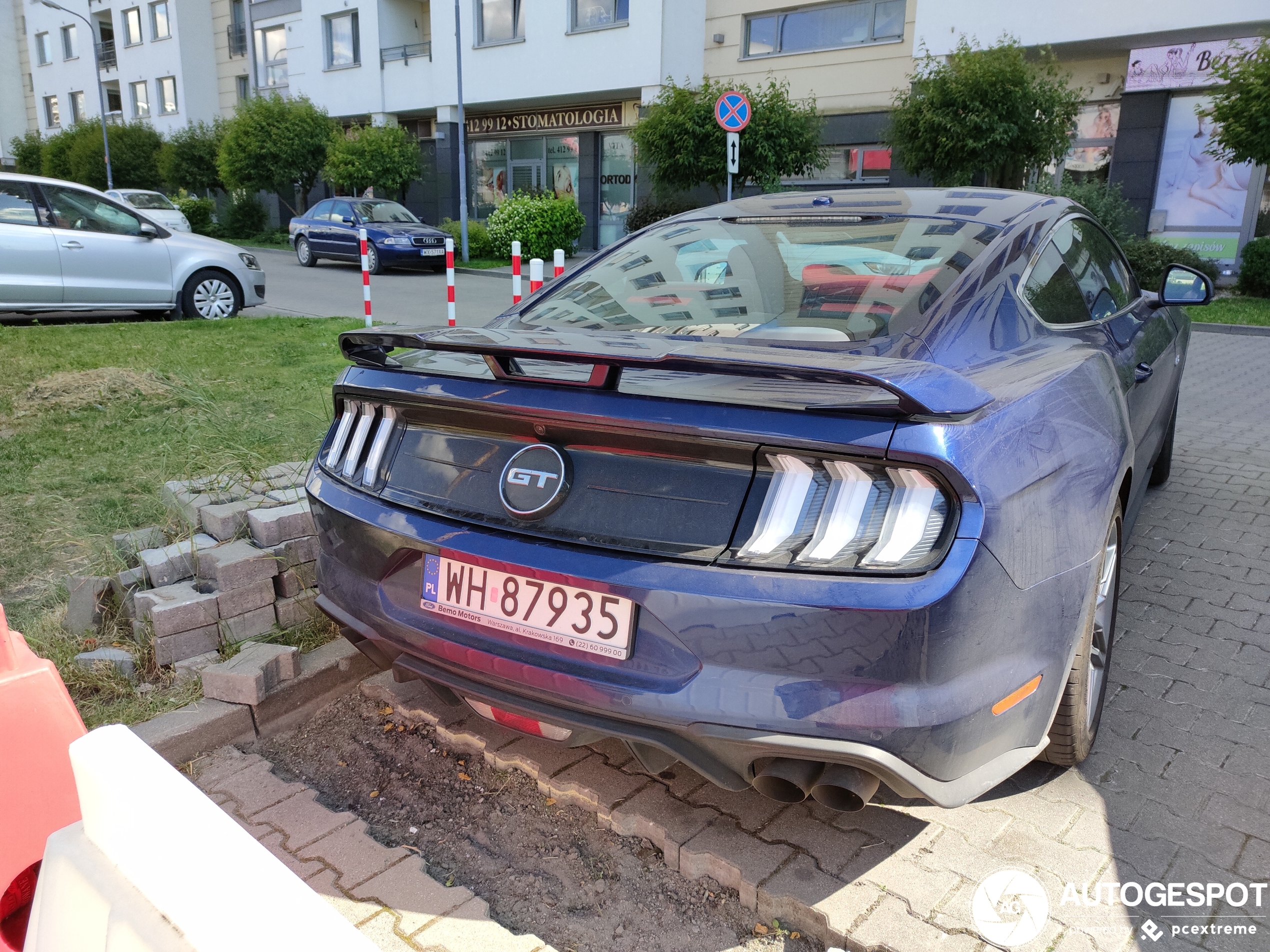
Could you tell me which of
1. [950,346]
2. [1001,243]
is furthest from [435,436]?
[1001,243]

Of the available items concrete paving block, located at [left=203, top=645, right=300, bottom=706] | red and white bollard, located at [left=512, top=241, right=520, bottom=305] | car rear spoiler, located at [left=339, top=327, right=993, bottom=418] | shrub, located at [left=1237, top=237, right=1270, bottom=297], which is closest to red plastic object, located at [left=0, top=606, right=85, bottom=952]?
car rear spoiler, located at [left=339, top=327, right=993, bottom=418]

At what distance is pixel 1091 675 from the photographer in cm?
262

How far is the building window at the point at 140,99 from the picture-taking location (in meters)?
41.0

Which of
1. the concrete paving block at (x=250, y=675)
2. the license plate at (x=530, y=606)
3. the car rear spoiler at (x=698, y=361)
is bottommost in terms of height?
the concrete paving block at (x=250, y=675)

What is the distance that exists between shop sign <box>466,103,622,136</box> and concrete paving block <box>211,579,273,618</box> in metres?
24.0

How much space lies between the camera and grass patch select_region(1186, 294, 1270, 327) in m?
12.6

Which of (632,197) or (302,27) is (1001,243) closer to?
(632,197)

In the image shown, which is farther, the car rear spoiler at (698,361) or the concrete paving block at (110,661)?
the concrete paving block at (110,661)

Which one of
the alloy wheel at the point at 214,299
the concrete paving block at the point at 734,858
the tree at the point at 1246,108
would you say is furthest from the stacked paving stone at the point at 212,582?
the tree at the point at 1246,108

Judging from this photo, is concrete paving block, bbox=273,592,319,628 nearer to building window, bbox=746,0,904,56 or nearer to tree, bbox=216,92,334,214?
building window, bbox=746,0,904,56

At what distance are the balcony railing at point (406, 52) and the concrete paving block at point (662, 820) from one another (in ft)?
96.2

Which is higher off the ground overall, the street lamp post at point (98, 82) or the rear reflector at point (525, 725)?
the street lamp post at point (98, 82)

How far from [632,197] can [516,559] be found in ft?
81.6

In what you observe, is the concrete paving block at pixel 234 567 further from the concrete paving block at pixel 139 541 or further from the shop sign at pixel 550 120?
the shop sign at pixel 550 120
